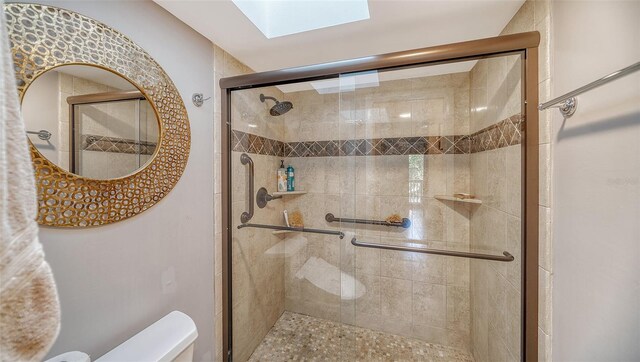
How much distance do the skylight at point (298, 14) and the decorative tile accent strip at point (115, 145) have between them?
779 mm

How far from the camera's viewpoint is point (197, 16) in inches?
42.0

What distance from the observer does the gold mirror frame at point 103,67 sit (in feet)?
2.12

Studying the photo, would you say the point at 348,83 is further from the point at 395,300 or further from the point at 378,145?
the point at 395,300

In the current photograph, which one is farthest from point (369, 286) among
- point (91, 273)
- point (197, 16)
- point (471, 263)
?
point (197, 16)

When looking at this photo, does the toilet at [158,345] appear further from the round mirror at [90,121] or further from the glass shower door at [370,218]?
the round mirror at [90,121]

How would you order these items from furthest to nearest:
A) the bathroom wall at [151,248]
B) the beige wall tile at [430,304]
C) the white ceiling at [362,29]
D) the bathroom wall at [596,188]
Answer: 1. the beige wall tile at [430,304]
2. the white ceiling at [362,29]
3. the bathroom wall at [151,248]
4. the bathroom wall at [596,188]

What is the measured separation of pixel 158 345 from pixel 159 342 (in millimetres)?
17

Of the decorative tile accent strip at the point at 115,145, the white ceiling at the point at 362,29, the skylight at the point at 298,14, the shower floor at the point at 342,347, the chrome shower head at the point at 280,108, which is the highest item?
the skylight at the point at 298,14

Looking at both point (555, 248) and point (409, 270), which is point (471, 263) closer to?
point (409, 270)

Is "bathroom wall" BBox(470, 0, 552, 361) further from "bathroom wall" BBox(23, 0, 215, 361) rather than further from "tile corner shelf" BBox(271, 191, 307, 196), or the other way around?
"bathroom wall" BBox(23, 0, 215, 361)

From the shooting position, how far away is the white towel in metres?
0.32

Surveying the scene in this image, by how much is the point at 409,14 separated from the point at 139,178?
145 centimetres

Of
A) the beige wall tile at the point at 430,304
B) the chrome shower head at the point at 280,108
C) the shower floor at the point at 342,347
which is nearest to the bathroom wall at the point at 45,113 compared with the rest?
the chrome shower head at the point at 280,108

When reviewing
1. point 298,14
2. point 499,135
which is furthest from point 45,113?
point 499,135
